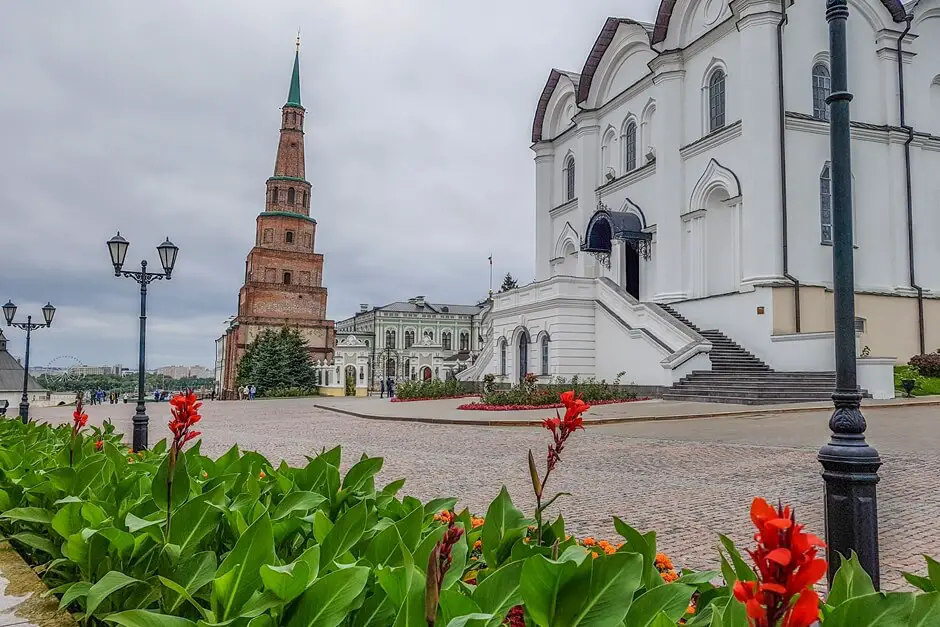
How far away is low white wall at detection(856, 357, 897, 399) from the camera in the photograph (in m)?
19.4

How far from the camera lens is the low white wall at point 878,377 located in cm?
1938

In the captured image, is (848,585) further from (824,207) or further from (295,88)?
(295,88)

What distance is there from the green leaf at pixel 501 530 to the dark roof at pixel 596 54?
103ft

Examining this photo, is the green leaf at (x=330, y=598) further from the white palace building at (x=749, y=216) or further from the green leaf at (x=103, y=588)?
the white palace building at (x=749, y=216)

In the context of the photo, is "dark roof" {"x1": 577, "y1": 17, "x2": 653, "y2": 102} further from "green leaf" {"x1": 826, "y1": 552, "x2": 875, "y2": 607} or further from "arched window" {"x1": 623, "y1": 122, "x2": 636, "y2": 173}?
"green leaf" {"x1": 826, "y1": 552, "x2": 875, "y2": 607}

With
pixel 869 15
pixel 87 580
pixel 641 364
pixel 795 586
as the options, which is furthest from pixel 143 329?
pixel 869 15

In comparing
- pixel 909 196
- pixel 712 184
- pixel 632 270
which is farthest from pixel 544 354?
pixel 909 196

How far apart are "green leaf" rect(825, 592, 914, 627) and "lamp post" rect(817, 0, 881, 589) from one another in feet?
7.30

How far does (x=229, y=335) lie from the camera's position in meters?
73.2

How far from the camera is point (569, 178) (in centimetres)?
3497

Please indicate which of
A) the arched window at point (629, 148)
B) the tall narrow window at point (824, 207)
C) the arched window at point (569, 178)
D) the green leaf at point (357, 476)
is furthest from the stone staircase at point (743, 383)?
the green leaf at point (357, 476)

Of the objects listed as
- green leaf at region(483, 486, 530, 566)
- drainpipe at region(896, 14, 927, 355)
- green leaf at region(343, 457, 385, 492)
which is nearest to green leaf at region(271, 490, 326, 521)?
green leaf at region(343, 457, 385, 492)

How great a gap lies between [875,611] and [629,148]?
3102cm

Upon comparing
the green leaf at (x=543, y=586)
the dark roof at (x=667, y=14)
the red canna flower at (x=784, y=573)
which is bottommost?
the green leaf at (x=543, y=586)
